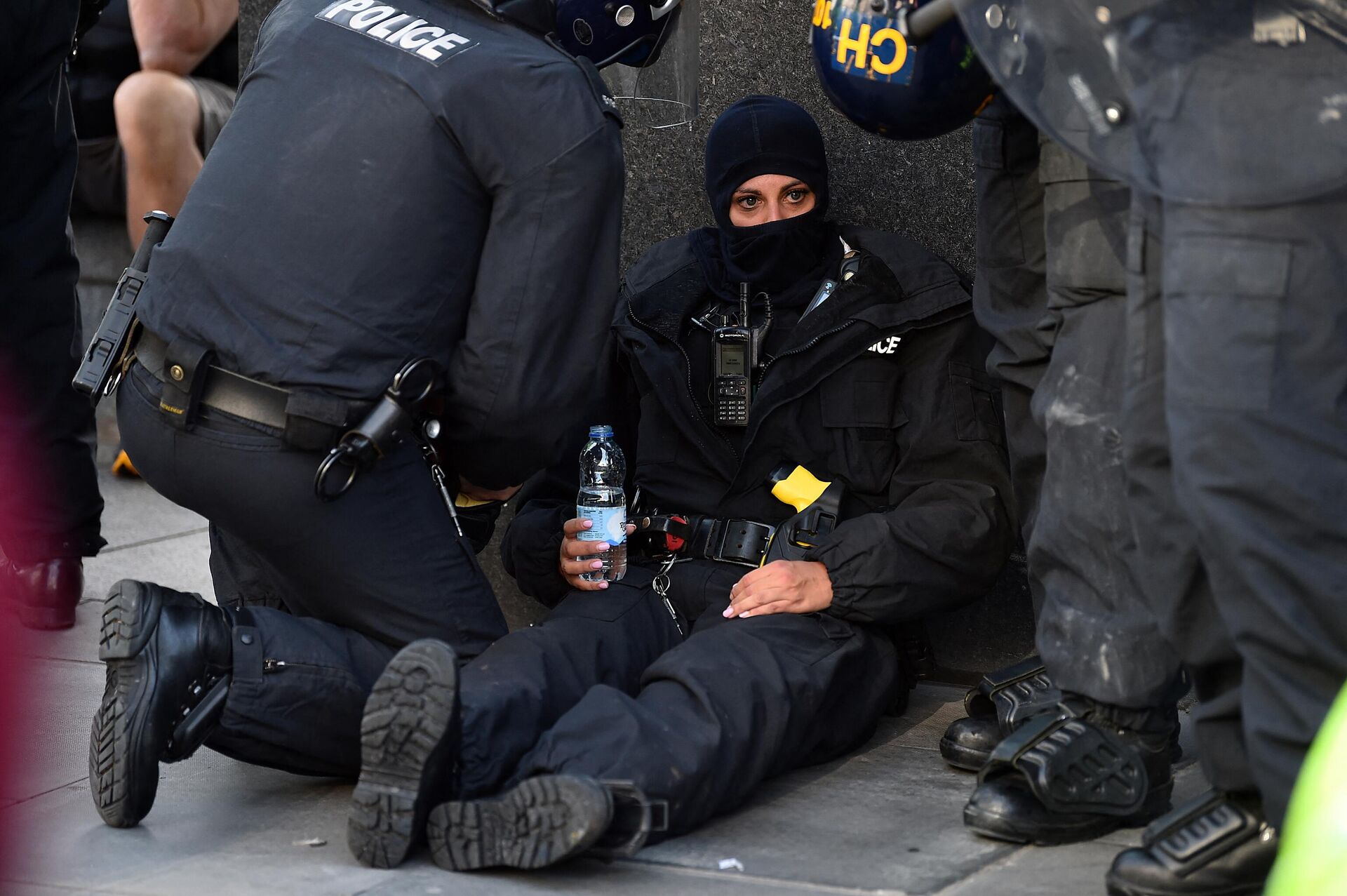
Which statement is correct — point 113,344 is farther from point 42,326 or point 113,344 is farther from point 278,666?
point 42,326

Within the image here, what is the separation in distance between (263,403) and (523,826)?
943mm

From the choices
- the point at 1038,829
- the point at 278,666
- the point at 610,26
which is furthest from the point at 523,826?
the point at 610,26

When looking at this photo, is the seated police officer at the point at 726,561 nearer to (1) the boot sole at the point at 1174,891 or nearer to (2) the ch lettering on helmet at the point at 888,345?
(2) the ch lettering on helmet at the point at 888,345

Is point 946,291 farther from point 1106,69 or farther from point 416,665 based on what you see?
point 416,665

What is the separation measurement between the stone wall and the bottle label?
2.90 feet

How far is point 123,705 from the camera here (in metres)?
2.75

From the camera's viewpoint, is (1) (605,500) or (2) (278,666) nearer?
(2) (278,666)

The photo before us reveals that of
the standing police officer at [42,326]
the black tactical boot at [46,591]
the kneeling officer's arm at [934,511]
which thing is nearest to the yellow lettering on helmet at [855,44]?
the kneeling officer's arm at [934,511]

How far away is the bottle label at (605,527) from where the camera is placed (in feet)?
11.5

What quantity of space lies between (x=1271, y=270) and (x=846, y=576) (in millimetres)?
1278

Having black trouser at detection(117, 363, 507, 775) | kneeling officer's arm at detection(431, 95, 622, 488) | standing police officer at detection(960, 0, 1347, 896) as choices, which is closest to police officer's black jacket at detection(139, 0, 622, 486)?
kneeling officer's arm at detection(431, 95, 622, 488)

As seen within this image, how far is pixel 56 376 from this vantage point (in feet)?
14.3

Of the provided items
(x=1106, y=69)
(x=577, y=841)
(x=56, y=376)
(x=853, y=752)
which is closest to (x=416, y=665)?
(x=577, y=841)

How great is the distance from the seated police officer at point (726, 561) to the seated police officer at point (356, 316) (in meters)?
0.31
